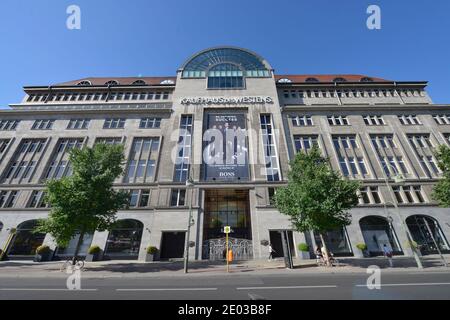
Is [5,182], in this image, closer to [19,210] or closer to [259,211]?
Result: [19,210]

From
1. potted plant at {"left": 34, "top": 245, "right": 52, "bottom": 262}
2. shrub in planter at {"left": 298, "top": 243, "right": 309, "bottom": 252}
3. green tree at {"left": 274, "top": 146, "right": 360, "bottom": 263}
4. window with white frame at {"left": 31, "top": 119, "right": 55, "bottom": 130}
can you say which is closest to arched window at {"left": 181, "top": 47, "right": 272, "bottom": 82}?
window with white frame at {"left": 31, "top": 119, "right": 55, "bottom": 130}

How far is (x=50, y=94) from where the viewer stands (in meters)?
37.2

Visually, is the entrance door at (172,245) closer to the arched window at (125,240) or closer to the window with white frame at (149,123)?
the arched window at (125,240)

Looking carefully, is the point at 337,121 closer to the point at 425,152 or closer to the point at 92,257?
the point at 425,152

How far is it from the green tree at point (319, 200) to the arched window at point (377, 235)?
1064cm

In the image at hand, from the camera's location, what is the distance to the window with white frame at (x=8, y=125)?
107 feet

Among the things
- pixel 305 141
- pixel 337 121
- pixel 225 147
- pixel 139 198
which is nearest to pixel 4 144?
pixel 139 198

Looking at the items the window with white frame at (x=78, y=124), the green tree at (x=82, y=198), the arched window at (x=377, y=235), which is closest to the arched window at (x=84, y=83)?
the window with white frame at (x=78, y=124)

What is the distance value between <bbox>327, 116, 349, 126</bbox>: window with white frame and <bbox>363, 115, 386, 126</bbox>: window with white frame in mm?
3250

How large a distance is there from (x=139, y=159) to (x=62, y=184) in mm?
12718

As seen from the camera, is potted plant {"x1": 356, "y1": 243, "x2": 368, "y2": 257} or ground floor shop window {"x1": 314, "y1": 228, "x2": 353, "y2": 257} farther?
ground floor shop window {"x1": 314, "y1": 228, "x2": 353, "y2": 257}

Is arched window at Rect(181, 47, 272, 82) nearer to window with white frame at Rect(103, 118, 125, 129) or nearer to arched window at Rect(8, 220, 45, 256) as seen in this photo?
window with white frame at Rect(103, 118, 125, 129)

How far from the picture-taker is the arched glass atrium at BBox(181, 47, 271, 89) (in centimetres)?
3712

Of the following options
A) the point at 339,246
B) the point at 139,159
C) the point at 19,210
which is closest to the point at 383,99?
the point at 339,246
